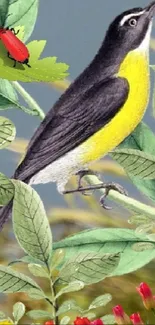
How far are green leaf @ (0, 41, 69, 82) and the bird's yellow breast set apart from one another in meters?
0.07

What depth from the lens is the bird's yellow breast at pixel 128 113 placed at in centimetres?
91

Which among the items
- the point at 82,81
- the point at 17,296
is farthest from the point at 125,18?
the point at 17,296

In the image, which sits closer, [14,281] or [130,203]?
[14,281]

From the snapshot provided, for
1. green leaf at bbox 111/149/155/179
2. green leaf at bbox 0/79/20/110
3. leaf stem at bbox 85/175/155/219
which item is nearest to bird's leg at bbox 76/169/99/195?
leaf stem at bbox 85/175/155/219

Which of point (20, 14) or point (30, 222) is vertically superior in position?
point (20, 14)

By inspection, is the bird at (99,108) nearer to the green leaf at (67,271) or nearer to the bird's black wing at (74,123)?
the bird's black wing at (74,123)

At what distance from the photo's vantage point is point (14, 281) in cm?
74

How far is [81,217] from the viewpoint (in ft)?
3.34

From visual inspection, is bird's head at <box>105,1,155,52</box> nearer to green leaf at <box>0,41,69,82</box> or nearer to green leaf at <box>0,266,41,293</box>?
green leaf at <box>0,41,69,82</box>

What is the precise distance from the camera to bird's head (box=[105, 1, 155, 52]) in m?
0.92

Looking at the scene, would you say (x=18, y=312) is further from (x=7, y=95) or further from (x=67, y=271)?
(x=7, y=95)

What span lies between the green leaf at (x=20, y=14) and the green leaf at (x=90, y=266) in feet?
0.94

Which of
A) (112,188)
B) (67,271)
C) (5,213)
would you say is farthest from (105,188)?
(67,271)

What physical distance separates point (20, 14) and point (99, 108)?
5.7 inches
